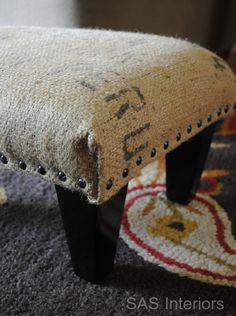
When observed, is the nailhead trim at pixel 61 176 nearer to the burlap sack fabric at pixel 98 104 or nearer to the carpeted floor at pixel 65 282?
the burlap sack fabric at pixel 98 104

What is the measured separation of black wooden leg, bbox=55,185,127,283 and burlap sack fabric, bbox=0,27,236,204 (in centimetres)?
6

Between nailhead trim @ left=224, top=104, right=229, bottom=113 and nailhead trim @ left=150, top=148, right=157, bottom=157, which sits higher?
nailhead trim @ left=150, top=148, right=157, bottom=157

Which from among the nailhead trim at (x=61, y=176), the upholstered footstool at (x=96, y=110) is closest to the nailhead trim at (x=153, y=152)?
the upholstered footstool at (x=96, y=110)

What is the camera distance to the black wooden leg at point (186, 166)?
72cm

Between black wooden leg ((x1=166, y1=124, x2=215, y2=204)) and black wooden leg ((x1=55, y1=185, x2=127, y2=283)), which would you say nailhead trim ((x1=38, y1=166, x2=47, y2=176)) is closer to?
black wooden leg ((x1=55, y1=185, x2=127, y2=283))

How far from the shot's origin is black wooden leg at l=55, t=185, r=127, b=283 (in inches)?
21.7

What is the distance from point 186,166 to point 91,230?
24 centimetres

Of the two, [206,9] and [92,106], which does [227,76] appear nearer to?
[92,106]

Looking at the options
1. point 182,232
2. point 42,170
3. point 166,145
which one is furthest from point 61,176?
point 182,232

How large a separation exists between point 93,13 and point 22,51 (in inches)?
12.4

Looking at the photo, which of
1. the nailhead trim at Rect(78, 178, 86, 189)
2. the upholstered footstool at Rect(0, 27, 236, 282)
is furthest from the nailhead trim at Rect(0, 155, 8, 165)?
the nailhead trim at Rect(78, 178, 86, 189)

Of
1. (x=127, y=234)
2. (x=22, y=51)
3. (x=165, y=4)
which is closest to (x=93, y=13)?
(x=165, y=4)

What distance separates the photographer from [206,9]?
3.51 feet

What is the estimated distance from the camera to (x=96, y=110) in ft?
1.54
